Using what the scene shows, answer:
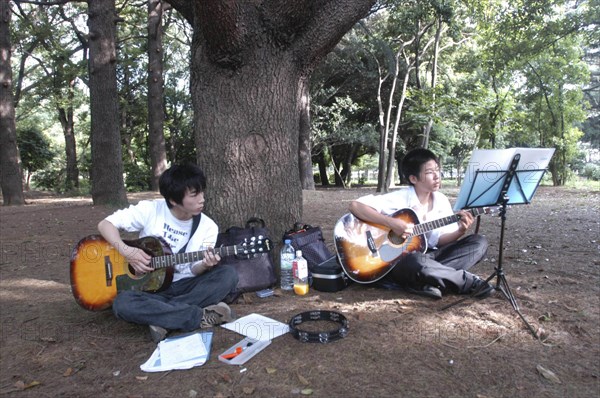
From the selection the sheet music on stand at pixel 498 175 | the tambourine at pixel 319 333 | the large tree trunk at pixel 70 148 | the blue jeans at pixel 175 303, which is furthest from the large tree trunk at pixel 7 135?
the sheet music on stand at pixel 498 175

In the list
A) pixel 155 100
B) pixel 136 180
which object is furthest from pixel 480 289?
pixel 136 180

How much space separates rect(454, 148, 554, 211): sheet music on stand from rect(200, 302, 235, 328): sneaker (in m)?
2.00

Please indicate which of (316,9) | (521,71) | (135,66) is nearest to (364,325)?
(316,9)

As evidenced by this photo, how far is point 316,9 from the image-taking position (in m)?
3.87

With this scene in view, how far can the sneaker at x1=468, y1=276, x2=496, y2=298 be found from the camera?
338cm

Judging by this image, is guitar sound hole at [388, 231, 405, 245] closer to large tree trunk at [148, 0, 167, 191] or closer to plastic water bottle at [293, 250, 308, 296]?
plastic water bottle at [293, 250, 308, 296]

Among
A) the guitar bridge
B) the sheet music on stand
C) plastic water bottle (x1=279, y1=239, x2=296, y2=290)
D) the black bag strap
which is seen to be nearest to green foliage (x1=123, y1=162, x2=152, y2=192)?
the black bag strap

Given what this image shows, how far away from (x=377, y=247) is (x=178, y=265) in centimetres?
170

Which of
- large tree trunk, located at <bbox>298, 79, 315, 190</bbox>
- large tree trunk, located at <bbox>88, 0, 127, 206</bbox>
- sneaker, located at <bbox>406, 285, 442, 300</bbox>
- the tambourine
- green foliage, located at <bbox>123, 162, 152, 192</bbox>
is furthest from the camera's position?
green foliage, located at <bbox>123, 162, 152, 192</bbox>

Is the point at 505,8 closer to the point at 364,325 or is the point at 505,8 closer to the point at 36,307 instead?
the point at 364,325

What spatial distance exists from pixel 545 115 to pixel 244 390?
2179 cm

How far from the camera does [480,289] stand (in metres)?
3.41

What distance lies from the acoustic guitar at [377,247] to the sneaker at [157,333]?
5.26 ft

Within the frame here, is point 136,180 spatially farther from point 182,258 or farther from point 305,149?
point 182,258
